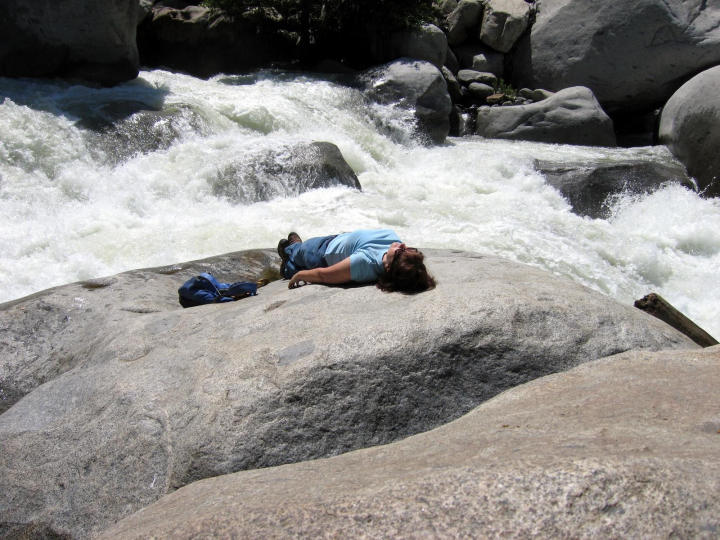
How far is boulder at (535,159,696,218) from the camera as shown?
10102 mm

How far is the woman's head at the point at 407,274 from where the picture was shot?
11.3 feet

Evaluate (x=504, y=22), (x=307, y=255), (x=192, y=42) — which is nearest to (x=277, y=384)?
(x=307, y=255)

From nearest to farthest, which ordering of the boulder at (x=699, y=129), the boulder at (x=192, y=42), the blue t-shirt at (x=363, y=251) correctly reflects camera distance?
1. the blue t-shirt at (x=363, y=251)
2. the boulder at (x=699, y=129)
3. the boulder at (x=192, y=42)

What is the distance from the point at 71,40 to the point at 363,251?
940 centimetres

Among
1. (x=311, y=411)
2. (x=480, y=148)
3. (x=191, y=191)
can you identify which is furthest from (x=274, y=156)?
(x=311, y=411)

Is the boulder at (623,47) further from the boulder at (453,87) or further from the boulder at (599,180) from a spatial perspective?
the boulder at (599,180)

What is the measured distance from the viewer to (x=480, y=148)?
12.3 metres

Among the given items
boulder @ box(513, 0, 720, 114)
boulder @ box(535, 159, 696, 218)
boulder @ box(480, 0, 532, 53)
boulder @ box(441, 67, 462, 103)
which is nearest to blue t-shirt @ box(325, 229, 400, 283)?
boulder @ box(535, 159, 696, 218)

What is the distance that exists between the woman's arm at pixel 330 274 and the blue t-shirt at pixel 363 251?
0.05 meters

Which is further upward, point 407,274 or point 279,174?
point 407,274

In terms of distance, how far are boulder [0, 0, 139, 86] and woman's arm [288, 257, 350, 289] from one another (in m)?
8.99

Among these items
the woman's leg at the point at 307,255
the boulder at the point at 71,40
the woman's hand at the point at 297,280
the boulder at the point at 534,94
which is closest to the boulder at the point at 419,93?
the boulder at the point at 534,94

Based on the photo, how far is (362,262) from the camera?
3.82m

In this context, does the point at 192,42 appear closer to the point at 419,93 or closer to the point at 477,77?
the point at 419,93
